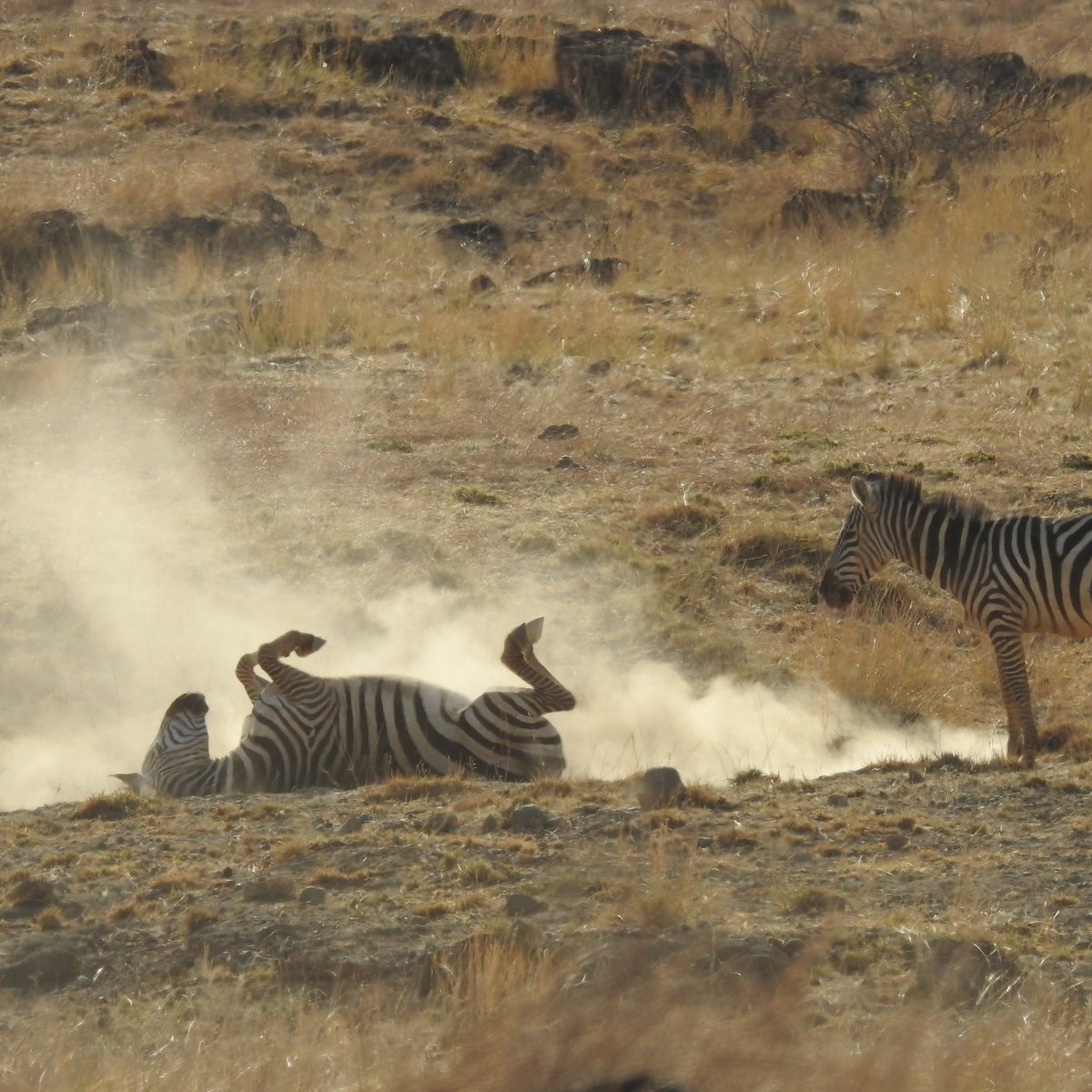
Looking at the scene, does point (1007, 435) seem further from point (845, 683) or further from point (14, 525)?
point (14, 525)

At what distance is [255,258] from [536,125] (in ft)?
21.7

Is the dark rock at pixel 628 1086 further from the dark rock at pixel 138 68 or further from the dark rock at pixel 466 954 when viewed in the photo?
the dark rock at pixel 138 68

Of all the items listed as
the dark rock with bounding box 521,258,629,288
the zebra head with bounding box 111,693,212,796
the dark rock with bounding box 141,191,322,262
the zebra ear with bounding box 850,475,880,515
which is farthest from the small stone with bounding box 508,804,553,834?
the dark rock with bounding box 141,191,322,262

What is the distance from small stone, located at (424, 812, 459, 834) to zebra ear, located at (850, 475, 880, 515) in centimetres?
398

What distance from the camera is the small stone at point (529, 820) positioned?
251 inches

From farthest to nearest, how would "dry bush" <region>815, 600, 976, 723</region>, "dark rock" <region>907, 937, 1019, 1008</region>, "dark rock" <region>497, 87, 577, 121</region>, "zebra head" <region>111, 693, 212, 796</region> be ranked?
"dark rock" <region>497, 87, 577, 121</region> → "dry bush" <region>815, 600, 976, 723</region> → "zebra head" <region>111, 693, 212, 796</region> → "dark rock" <region>907, 937, 1019, 1008</region>

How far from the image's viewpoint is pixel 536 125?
80.1 feet

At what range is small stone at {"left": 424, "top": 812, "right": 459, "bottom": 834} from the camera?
6434 millimetres

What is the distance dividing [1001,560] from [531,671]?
102 inches

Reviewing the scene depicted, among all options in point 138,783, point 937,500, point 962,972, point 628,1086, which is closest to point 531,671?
point 138,783

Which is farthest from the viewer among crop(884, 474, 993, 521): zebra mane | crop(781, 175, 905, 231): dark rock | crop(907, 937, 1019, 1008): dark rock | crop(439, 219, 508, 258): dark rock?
crop(439, 219, 508, 258): dark rock

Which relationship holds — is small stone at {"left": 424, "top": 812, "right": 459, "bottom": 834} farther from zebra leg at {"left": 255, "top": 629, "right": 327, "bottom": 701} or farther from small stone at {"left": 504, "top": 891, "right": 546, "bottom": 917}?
zebra leg at {"left": 255, "top": 629, "right": 327, "bottom": 701}

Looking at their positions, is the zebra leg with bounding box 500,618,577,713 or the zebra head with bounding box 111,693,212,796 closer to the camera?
the zebra leg with bounding box 500,618,577,713

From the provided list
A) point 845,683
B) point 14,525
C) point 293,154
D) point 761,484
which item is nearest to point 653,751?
point 845,683
